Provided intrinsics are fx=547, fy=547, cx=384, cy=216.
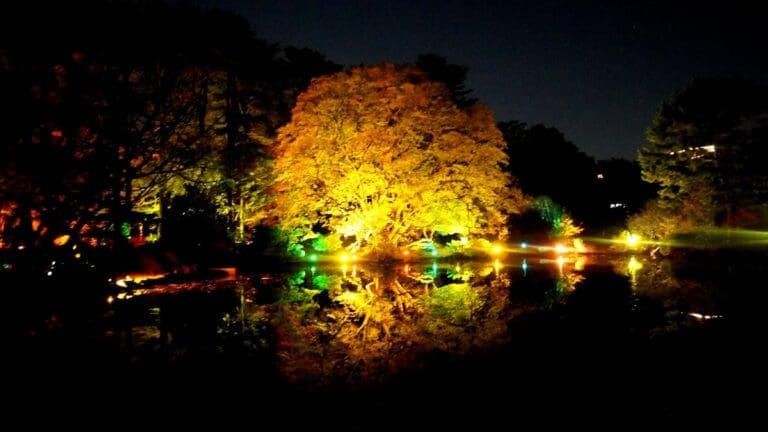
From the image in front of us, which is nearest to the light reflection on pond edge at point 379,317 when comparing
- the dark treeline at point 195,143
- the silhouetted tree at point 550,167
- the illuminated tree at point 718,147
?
the dark treeline at point 195,143

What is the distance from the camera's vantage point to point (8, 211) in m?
15.1

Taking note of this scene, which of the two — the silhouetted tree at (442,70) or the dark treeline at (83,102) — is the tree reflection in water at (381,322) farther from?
the silhouetted tree at (442,70)

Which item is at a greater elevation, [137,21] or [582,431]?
[137,21]

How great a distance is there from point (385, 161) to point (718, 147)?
17355 millimetres

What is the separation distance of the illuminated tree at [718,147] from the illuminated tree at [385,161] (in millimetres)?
10390

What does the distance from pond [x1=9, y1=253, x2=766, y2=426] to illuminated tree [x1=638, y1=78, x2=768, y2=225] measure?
13624mm

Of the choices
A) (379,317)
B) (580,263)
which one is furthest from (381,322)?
(580,263)

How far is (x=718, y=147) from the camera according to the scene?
2780cm

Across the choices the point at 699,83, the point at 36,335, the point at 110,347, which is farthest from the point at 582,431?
the point at 699,83

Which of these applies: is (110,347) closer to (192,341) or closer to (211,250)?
(192,341)

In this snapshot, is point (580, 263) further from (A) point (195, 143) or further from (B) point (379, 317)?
(A) point (195, 143)

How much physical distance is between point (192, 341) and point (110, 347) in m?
1.20

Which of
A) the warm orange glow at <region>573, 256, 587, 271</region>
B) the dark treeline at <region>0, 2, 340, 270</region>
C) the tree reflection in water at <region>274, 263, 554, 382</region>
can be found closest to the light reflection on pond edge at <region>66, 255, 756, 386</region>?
the tree reflection in water at <region>274, 263, 554, 382</region>

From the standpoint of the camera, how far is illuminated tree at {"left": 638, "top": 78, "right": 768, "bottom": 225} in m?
27.2
